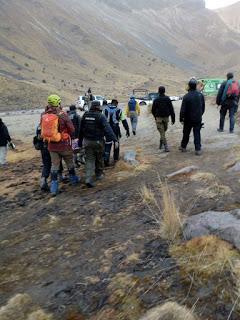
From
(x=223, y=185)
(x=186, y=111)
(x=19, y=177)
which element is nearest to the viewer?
(x=223, y=185)

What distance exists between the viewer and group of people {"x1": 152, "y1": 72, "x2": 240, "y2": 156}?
1073 centimetres

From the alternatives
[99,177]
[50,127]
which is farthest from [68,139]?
[99,177]

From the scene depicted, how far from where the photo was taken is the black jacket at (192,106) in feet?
35.1

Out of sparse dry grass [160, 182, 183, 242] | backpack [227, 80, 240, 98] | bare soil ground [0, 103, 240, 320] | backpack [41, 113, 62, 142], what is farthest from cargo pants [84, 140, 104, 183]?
backpack [227, 80, 240, 98]

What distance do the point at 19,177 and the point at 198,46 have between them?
433 ft

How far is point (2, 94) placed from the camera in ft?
157

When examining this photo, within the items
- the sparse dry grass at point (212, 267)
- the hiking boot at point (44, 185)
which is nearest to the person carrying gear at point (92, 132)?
the hiking boot at point (44, 185)

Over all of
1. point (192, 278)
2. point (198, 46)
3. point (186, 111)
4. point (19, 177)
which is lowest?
point (19, 177)

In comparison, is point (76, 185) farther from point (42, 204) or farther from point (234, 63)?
point (234, 63)

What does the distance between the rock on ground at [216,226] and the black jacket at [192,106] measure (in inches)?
221

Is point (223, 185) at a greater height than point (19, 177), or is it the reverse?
point (223, 185)

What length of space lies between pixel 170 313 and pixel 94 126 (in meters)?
5.97

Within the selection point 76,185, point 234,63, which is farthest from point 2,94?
point 234,63

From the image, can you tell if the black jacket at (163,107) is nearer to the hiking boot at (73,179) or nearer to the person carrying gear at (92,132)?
the person carrying gear at (92,132)
